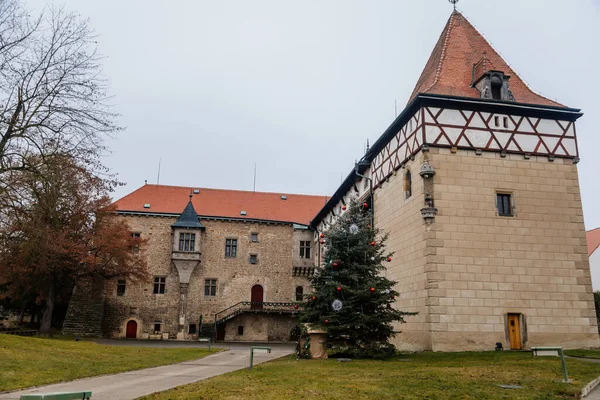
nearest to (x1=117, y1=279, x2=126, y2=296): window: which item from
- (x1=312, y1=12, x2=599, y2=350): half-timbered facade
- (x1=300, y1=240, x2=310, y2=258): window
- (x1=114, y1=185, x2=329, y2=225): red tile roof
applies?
(x1=114, y1=185, x2=329, y2=225): red tile roof

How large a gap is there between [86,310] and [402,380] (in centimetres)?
3116

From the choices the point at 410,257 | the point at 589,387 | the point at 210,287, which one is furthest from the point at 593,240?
the point at 589,387

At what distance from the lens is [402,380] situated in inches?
404

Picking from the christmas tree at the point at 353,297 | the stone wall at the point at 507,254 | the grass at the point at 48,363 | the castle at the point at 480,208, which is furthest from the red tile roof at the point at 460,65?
the grass at the point at 48,363

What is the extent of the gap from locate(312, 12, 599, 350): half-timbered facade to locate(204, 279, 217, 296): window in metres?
21.2

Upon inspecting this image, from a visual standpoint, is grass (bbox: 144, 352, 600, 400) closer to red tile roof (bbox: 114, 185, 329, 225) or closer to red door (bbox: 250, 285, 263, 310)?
red door (bbox: 250, 285, 263, 310)

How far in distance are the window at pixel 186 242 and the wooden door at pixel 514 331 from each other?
2612cm

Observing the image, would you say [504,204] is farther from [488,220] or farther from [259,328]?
[259,328]

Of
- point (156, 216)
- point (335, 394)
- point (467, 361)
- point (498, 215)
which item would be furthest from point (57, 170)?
point (156, 216)

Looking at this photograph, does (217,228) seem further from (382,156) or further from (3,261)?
(382,156)

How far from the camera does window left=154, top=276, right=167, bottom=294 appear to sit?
128 ft

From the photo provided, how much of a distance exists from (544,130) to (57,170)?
1776 centimetres

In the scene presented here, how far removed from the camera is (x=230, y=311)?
39.1m

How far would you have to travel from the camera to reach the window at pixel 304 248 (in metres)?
41.2
